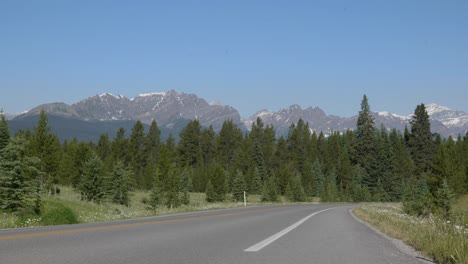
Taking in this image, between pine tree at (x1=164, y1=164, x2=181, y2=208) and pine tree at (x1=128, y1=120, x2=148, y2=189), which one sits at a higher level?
pine tree at (x1=128, y1=120, x2=148, y2=189)

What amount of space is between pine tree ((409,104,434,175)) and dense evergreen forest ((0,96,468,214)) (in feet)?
0.87

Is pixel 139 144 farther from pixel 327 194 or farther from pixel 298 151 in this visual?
pixel 327 194

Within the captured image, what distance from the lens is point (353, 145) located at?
12744cm

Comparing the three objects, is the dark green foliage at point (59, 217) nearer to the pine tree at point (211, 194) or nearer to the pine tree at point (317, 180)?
the pine tree at point (211, 194)

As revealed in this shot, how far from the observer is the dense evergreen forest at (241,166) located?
53.6 m

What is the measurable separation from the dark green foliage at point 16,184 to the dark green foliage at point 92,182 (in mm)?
24211

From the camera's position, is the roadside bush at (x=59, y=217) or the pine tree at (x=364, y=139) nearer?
the roadside bush at (x=59, y=217)

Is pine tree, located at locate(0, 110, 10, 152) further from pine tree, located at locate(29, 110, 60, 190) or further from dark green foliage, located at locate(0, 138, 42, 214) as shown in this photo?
dark green foliage, located at locate(0, 138, 42, 214)

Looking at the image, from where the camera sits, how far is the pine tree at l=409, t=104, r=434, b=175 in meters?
126

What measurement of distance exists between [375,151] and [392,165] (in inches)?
390

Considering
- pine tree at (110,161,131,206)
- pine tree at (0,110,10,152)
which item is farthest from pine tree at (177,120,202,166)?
pine tree at (0,110,10,152)

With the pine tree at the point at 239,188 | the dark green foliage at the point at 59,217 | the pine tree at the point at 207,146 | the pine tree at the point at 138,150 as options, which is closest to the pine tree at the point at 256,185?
the pine tree at the point at 239,188

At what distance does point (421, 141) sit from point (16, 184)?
11811 centimetres

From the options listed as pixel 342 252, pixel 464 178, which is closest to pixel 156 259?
pixel 342 252
